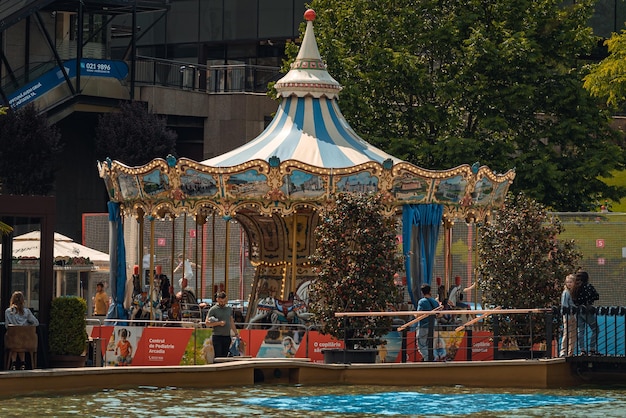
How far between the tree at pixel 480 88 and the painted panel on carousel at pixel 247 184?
1285cm

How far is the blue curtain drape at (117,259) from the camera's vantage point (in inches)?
1405

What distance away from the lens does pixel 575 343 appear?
29.6 meters

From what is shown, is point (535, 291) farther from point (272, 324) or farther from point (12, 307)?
point (12, 307)

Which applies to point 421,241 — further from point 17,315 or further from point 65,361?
point 17,315

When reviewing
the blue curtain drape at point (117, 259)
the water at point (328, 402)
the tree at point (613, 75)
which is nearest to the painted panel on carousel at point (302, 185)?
the blue curtain drape at point (117, 259)

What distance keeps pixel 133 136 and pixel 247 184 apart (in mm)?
21255

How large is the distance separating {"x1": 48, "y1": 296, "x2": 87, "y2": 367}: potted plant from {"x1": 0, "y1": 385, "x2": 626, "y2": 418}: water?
1740 millimetres

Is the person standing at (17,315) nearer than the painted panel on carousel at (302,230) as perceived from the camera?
Yes

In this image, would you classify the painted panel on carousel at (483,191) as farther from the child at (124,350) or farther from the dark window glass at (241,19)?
the dark window glass at (241,19)

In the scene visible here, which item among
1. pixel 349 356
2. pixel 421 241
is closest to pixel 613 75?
pixel 421 241

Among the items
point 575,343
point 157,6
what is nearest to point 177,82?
point 157,6

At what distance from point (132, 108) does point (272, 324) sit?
25.4 metres

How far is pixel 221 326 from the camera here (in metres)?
31.1

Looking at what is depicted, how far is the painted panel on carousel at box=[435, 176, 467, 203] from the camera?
34594 millimetres
